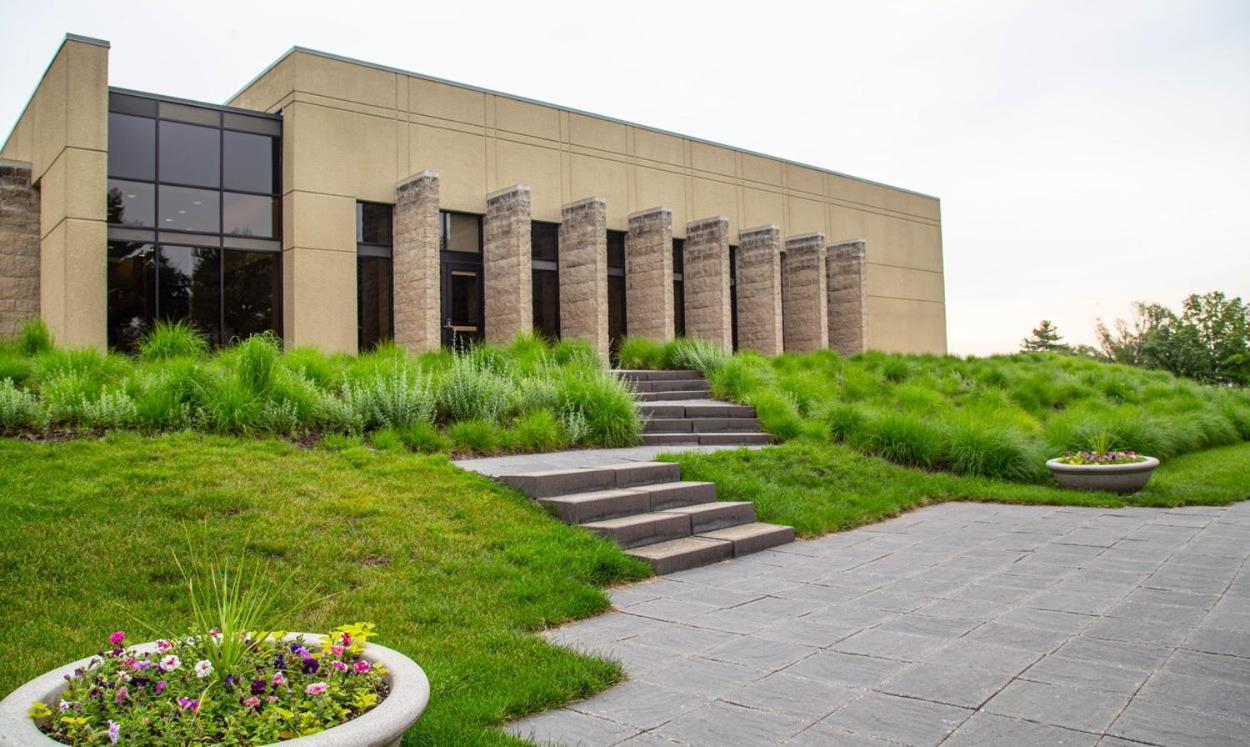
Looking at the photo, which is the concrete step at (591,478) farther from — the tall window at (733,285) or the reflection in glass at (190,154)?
the tall window at (733,285)

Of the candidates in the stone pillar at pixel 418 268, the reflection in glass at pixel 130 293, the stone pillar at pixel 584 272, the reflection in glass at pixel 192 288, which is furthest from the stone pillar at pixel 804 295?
the reflection in glass at pixel 130 293

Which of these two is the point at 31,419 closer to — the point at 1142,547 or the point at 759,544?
the point at 759,544

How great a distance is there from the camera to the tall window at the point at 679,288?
23438mm

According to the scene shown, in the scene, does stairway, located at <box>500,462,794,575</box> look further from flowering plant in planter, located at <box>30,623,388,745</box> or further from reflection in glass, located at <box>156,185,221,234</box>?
reflection in glass, located at <box>156,185,221,234</box>

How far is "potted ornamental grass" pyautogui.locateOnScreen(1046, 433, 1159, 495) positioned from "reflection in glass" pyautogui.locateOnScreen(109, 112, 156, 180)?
55.4ft

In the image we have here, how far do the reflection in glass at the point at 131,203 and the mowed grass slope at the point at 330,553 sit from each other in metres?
10.9

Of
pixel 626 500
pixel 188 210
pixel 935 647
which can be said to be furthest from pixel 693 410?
pixel 188 210

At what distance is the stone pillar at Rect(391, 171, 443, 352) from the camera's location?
17.3m

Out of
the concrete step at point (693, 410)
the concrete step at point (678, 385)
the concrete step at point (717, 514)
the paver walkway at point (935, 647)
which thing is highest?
the concrete step at point (678, 385)

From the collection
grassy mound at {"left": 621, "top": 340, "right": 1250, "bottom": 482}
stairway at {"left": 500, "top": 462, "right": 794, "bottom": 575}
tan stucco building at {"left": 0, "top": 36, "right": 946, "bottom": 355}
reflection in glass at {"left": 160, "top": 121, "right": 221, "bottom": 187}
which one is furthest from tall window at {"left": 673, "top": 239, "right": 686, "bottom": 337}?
stairway at {"left": 500, "top": 462, "right": 794, "bottom": 575}

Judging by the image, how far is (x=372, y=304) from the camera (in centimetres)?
1842

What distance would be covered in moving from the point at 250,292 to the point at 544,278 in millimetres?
7061

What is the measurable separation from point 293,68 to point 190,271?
485 cm

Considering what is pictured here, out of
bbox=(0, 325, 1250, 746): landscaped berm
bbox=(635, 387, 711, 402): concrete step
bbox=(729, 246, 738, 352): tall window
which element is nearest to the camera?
bbox=(0, 325, 1250, 746): landscaped berm
